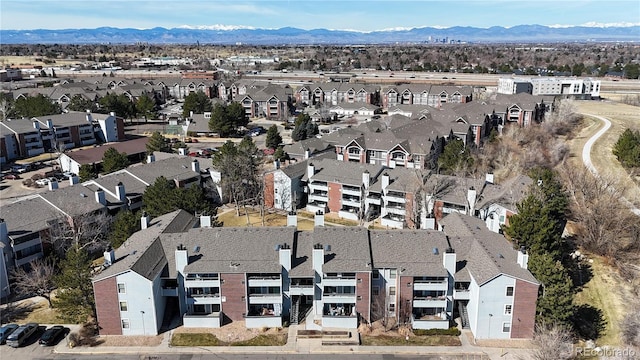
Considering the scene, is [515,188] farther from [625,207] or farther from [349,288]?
[349,288]

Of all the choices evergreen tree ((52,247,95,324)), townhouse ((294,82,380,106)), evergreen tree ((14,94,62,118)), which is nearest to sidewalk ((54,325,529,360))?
evergreen tree ((52,247,95,324))

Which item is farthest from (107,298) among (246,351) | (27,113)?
(27,113)

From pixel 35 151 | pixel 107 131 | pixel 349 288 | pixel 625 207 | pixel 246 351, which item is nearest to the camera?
pixel 246 351

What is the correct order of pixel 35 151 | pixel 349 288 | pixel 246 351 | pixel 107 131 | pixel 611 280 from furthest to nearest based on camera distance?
pixel 107 131, pixel 35 151, pixel 611 280, pixel 349 288, pixel 246 351

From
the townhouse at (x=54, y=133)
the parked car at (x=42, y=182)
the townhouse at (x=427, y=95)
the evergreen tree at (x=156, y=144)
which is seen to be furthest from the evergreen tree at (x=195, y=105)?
the townhouse at (x=427, y=95)

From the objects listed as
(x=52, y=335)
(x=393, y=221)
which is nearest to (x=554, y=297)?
(x=393, y=221)

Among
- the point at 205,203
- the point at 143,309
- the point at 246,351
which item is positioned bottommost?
the point at 246,351
